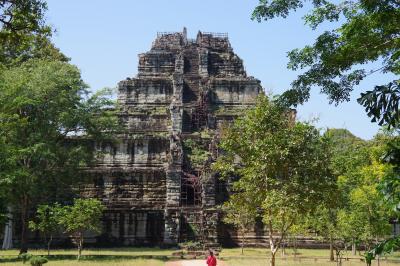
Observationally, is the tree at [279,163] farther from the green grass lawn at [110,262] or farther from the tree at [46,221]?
the tree at [46,221]

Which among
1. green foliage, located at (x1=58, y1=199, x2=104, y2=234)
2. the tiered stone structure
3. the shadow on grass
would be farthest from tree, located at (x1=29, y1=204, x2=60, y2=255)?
the tiered stone structure

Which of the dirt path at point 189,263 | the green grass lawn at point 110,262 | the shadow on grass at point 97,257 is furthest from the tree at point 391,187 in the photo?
the shadow on grass at point 97,257

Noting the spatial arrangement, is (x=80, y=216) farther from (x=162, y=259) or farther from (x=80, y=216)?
(x=162, y=259)

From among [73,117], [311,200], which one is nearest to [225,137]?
[311,200]

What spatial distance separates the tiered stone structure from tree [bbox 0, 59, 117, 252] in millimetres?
3933

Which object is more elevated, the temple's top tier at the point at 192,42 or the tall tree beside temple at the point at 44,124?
the temple's top tier at the point at 192,42

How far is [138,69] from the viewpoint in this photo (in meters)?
37.3

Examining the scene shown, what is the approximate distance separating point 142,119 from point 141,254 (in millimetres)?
11998

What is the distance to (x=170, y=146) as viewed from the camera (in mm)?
30375

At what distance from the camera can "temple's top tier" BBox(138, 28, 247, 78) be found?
123 feet

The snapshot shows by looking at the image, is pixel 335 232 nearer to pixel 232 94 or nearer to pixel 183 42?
pixel 232 94

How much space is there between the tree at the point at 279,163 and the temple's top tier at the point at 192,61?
22.0 metres

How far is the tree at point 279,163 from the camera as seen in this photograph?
46.8ft

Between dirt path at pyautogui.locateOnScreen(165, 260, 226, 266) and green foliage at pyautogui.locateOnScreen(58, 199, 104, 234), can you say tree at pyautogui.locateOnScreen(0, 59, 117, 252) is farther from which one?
dirt path at pyautogui.locateOnScreen(165, 260, 226, 266)
